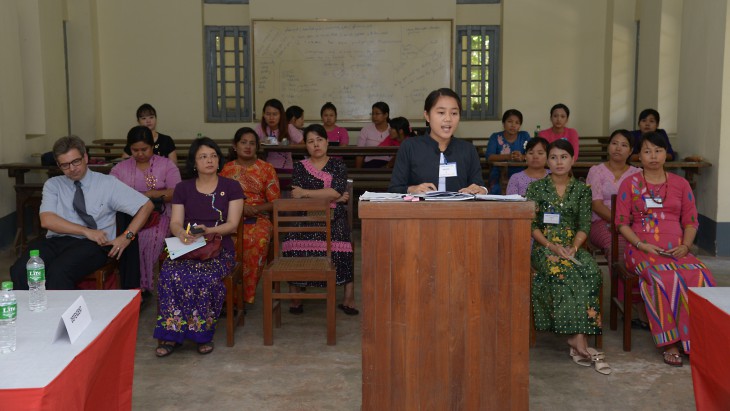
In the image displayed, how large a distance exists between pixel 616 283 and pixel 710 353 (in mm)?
1817

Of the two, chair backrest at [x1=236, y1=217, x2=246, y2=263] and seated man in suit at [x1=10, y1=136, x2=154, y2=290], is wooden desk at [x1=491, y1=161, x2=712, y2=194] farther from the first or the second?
seated man in suit at [x1=10, y1=136, x2=154, y2=290]

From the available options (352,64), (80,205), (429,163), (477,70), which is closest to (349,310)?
(80,205)

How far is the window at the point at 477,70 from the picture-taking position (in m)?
9.49

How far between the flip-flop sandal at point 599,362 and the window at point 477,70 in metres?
5.89

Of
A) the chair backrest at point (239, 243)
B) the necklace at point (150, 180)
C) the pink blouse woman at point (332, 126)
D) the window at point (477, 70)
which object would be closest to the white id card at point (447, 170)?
the chair backrest at point (239, 243)

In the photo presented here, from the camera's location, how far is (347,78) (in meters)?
9.41

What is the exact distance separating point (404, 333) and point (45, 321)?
1116mm

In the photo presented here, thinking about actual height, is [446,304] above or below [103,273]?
above

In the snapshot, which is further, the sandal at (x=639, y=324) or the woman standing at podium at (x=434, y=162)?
the sandal at (x=639, y=324)

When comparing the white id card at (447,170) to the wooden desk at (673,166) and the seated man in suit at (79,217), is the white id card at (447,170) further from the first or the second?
the wooden desk at (673,166)

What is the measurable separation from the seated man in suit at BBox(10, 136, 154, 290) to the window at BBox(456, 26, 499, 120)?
5852 millimetres

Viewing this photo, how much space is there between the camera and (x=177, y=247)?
4.06 meters

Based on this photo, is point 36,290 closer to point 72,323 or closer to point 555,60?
point 72,323

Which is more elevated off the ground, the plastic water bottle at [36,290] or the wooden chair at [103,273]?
the plastic water bottle at [36,290]
